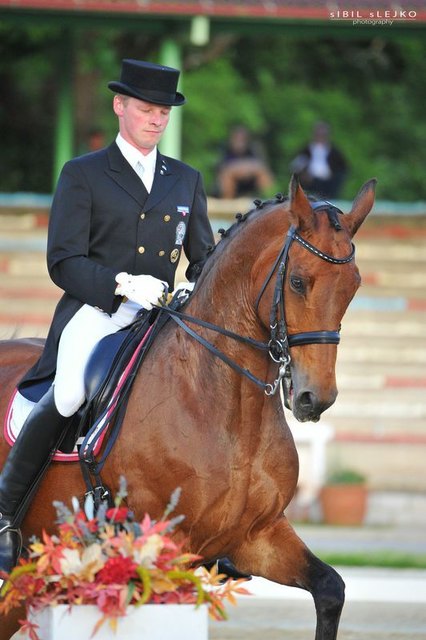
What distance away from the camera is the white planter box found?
493cm

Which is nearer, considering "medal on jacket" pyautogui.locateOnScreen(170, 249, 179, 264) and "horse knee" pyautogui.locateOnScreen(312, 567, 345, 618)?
"horse knee" pyautogui.locateOnScreen(312, 567, 345, 618)

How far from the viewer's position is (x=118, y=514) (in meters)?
5.38

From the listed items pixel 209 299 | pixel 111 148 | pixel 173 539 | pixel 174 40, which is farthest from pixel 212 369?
pixel 174 40

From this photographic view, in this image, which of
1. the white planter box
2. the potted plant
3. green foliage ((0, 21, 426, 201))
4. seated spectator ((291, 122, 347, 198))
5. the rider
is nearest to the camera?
the white planter box

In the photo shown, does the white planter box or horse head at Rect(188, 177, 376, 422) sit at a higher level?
horse head at Rect(188, 177, 376, 422)

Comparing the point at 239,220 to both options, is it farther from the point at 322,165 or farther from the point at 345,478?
the point at 322,165

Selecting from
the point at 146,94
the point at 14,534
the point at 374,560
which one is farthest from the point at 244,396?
the point at 374,560

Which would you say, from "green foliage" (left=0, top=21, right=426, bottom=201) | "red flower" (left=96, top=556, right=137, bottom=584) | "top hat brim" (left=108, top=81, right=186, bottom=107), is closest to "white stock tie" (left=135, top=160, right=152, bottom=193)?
"top hat brim" (left=108, top=81, right=186, bottom=107)

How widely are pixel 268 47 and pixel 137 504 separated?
19.2m

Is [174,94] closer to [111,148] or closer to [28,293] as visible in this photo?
[111,148]

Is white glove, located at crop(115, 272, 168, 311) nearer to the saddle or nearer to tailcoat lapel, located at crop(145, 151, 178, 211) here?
the saddle

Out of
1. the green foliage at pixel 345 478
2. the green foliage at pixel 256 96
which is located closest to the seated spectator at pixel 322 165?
the green foliage at pixel 256 96

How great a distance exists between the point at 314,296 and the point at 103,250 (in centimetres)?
120

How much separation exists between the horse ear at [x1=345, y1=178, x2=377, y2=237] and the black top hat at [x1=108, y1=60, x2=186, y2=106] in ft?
3.15
